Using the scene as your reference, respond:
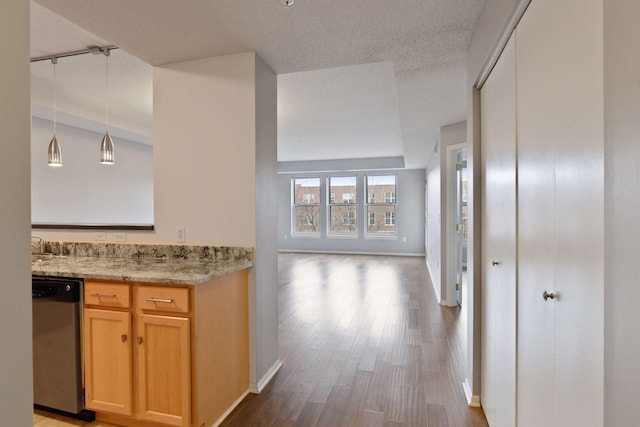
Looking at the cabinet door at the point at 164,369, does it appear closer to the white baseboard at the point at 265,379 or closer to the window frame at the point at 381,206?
the white baseboard at the point at 265,379

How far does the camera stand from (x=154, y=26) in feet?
6.56

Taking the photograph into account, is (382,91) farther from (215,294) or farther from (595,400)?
(595,400)

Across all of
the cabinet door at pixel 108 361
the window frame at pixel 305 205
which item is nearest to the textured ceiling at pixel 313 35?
the cabinet door at pixel 108 361

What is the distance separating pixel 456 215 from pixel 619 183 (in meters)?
4.00

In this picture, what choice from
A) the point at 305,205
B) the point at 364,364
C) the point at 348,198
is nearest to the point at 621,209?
the point at 364,364

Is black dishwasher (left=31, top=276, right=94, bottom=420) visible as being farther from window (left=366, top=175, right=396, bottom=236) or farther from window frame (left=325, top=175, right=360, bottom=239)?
window (left=366, top=175, right=396, bottom=236)

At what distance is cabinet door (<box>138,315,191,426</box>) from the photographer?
176 cm

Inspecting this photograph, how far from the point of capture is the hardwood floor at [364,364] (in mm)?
2020

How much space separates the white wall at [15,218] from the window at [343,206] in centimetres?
877

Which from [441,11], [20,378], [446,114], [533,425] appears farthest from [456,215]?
[20,378]

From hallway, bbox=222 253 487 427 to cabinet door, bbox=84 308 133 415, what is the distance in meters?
0.64

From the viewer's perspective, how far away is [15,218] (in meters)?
0.63

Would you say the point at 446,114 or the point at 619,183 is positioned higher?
the point at 446,114

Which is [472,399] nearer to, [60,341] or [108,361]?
[108,361]
